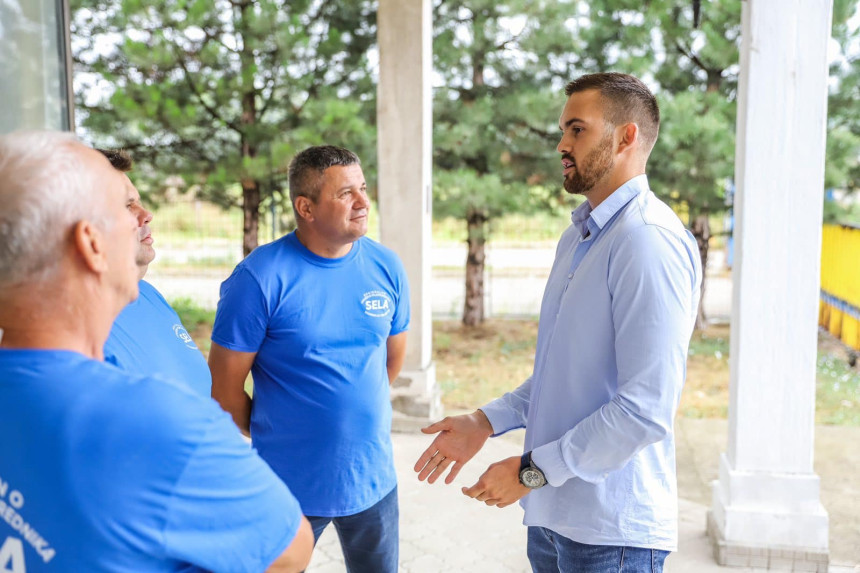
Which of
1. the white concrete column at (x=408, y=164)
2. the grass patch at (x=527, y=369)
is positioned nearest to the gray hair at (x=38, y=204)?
the white concrete column at (x=408, y=164)

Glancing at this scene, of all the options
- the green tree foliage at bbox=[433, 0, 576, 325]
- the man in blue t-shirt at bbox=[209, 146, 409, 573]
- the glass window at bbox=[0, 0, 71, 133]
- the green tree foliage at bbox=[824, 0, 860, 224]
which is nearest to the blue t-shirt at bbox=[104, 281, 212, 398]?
the man in blue t-shirt at bbox=[209, 146, 409, 573]

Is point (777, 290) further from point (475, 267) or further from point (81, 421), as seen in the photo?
point (475, 267)

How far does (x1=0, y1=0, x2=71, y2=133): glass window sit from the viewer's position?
9.70 ft

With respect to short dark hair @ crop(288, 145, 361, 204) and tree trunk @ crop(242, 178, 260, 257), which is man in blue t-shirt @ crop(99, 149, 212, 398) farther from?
tree trunk @ crop(242, 178, 260, 257)

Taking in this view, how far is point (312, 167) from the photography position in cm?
247

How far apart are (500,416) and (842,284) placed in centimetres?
880

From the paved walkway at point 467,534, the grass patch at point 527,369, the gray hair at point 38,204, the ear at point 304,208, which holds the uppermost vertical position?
the gray hair at point 38,204

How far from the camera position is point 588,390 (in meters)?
1.67

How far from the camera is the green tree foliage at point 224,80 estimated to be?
8.63 m

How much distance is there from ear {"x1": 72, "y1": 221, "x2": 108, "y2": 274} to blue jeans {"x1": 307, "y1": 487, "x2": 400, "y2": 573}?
1.54 metres

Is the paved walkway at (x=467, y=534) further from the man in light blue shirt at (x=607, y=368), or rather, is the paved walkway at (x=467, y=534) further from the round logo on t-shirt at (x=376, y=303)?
the man in light blue shirt at (x=607, y=368)

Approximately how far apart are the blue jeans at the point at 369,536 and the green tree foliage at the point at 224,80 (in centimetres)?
653

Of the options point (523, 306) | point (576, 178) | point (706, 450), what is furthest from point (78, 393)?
point (523, 306)

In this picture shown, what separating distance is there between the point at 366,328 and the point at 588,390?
86cm
